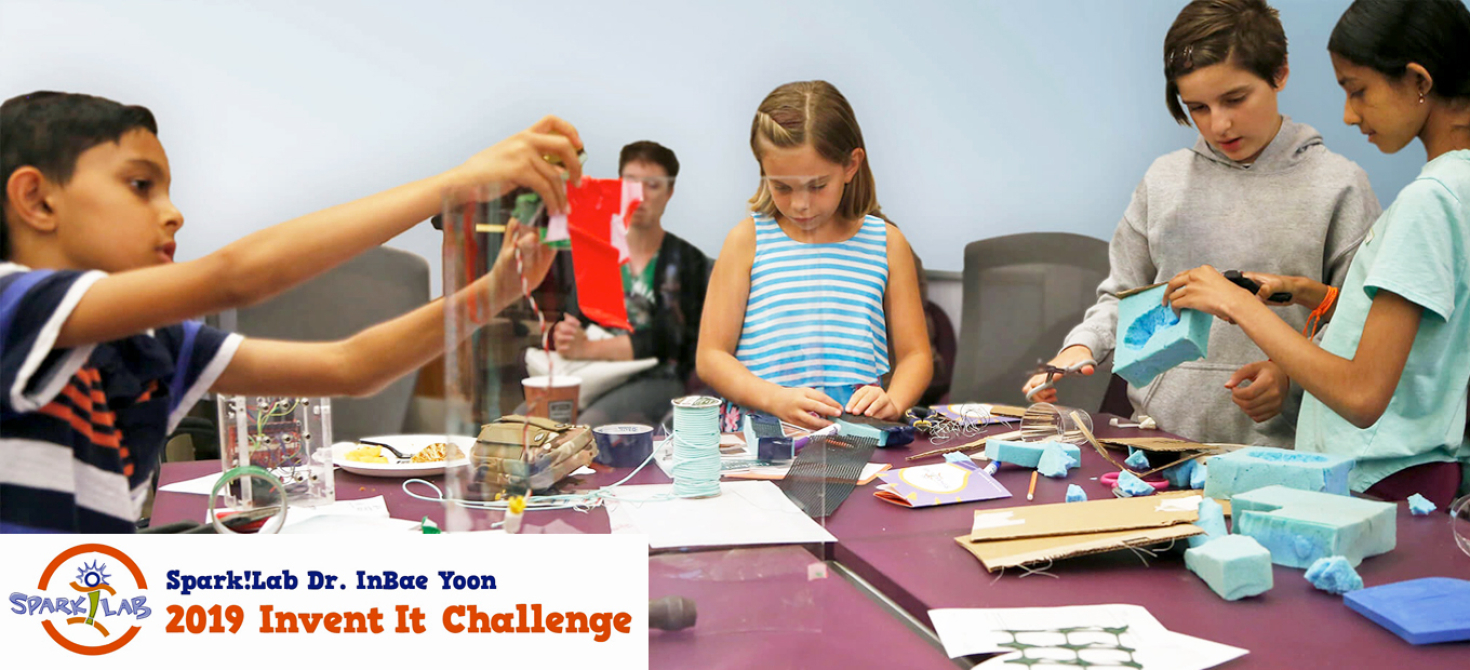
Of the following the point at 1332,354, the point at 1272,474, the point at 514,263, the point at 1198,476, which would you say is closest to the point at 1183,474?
the point at 1198,476

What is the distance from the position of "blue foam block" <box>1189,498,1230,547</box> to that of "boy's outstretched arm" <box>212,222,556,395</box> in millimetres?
826

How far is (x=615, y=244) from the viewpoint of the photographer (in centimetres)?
86

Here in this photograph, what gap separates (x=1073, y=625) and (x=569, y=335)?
53 cm

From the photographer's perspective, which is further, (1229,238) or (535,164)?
(1229,238)

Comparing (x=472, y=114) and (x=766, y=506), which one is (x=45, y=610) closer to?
(x=766, y=506)

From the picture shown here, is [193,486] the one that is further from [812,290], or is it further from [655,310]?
[812,290]

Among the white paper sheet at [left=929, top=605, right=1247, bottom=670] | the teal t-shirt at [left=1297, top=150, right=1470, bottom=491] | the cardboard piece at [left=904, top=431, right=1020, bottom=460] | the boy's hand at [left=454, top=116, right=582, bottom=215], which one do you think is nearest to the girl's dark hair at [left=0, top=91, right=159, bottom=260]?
the boy's hand at [left=454, top=116, right=582, bottom=215]

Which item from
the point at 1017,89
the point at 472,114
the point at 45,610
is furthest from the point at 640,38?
the point at 45,610

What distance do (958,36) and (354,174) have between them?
191cm

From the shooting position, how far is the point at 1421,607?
0.78 metres

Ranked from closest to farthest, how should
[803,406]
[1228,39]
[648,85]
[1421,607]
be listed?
[1421,607]
[803,406]
[1228,39]
[648,85]

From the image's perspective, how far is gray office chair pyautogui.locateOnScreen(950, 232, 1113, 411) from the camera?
288 centimetres

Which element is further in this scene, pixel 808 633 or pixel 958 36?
pixel 958 36

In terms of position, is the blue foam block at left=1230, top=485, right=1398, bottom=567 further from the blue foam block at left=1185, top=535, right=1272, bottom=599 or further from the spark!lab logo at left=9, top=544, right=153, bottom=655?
the spark!lab logo at left=9, top=544, right=153, bottom=655
